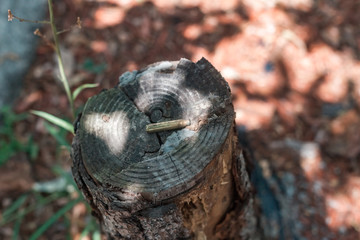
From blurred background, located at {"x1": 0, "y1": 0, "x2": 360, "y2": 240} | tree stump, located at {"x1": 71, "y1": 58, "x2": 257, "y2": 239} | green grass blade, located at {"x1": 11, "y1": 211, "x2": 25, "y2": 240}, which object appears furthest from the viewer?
blurred background, located at {"x1": 0, "y1": 0, "x2": 360, "y2": 240}

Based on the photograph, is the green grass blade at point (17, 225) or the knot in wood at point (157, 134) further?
the green grass blade at point (17, 225)

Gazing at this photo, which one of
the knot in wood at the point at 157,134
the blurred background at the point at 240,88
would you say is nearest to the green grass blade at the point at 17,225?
the blurred background at the point at 240,88

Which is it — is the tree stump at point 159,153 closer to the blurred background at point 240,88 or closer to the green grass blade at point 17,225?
the blurred background at point 240,88

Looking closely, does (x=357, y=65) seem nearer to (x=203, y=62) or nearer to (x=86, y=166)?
(x=203, y=62)

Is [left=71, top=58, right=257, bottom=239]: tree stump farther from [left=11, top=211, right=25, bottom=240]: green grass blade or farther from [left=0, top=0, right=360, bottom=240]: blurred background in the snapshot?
[left=11, top=211, right=25, bottom=240]: green grass blade

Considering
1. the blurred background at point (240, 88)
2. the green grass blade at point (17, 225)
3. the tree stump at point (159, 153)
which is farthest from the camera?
the blurred background at point (240, 88)

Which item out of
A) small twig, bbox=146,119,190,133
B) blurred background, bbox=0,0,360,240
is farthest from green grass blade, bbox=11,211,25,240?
small twig, bbox=146,119,190,133
